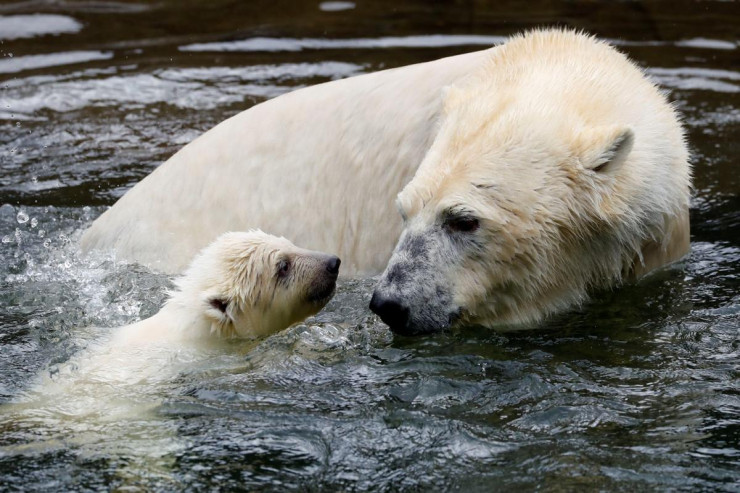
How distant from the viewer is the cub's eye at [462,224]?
3.30 metres

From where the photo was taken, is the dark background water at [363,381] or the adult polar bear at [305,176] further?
the adult polar bear at [305,176]

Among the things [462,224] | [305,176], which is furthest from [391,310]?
[305,176]

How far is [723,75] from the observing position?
6875 millimetres

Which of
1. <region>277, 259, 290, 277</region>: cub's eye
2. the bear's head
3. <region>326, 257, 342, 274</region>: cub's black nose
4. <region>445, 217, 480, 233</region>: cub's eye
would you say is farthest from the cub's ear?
<region>277, 259, 290, 277</region>: cub's eye

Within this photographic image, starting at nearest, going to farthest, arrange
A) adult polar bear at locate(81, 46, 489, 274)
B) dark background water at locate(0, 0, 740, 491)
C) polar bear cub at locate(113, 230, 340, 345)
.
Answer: dark background water at locate(0, 0, 740, 491) → polar bear cub at locate(113, 230, 340, 345) → adult polar bear at locate(81, 46, 489, 274)

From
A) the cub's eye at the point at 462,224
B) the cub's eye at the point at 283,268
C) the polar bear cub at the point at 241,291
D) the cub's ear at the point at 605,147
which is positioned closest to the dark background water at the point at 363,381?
the polar bear cub at the point at 241,291

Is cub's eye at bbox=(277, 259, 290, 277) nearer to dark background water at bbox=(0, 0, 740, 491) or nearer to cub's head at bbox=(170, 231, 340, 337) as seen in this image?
cub's head at bbox=(170, 231, 340, 337)

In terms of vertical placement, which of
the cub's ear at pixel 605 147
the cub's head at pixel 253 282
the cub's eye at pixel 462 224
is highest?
the cub's ear at pixel 605 147

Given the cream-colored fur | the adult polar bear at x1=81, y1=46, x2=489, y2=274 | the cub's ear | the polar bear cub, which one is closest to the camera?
the cub's ear

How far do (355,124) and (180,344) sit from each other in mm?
1171

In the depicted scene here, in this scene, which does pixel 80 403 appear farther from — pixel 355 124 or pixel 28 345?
pixel 355 124

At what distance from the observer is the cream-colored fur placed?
3.26m

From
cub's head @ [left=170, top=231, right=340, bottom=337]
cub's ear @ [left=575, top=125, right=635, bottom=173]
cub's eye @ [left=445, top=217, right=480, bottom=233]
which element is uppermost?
cub's ear @ [left=575, top=125, right=635, bottom=173]

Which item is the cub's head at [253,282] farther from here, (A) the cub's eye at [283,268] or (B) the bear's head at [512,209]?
(B) the bear's head at [512,209]
